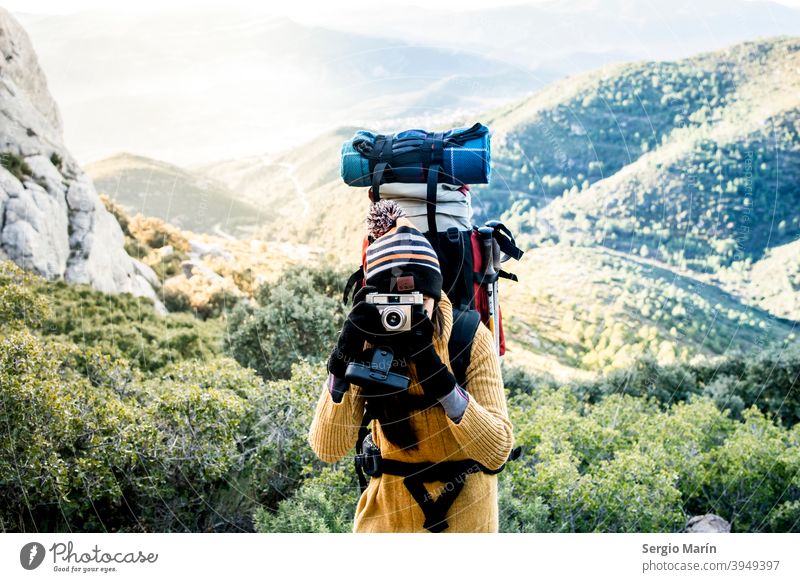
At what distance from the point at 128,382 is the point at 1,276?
67.7 inches

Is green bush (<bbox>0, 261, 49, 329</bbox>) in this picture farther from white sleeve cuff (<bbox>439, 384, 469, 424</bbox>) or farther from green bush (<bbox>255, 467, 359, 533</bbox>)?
white sleeve cuff (<bbox>439, 384, 469, 424</bbox>)

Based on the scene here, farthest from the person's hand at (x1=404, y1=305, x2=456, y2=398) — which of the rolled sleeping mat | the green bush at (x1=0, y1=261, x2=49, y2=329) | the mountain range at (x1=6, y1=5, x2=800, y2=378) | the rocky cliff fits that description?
the mountain range at (x1=6, y1=5, x2=800, y2=378)

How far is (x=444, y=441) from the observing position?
76.4 inches

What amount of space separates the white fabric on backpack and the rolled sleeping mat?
28 mm

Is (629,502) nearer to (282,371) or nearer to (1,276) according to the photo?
(282,371)

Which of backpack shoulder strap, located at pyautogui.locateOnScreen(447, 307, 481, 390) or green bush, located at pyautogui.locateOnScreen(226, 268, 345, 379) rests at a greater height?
backpack shoulder strap, located at pyautogui.locateOnScreen(447, 307, 481, 390)

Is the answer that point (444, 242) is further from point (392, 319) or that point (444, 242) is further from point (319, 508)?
point (319, 508)

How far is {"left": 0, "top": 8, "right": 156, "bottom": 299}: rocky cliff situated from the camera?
8.54 metres

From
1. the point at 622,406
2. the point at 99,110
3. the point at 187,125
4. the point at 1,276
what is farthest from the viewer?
the point at 99,110

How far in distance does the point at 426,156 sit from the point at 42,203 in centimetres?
894

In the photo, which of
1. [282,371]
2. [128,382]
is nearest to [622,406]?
[282,371]

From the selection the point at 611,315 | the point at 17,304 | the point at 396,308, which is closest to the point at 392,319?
the point at 396,308
